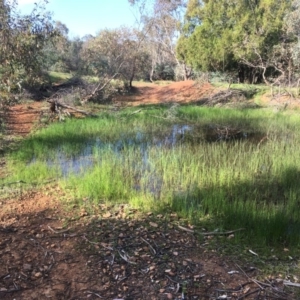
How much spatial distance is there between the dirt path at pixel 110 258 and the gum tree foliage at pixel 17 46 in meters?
3.90

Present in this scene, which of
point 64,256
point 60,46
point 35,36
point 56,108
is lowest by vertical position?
point 64,256

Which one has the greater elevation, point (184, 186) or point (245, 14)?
point (245, 14)

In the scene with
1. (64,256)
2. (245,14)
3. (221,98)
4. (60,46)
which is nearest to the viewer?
(64,256)

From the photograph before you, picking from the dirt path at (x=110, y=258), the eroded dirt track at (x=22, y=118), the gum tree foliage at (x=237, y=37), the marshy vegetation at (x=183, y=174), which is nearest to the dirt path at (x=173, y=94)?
the gum tree foliage at (x=237, y=37)

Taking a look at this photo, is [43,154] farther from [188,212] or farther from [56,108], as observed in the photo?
[56,108]

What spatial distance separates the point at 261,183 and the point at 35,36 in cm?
630

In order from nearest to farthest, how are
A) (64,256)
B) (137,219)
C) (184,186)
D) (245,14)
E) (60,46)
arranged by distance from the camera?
1. (64,256)
2. (137,219)
3. (184,186)
4. (245,14)
5. (60,46)

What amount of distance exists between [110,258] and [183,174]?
264 centimetres

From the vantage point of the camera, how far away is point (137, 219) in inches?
167

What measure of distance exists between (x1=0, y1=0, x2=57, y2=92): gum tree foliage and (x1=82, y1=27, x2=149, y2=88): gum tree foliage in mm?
9911

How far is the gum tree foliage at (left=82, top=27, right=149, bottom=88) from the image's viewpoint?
19.4m

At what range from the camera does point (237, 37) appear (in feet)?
60.2

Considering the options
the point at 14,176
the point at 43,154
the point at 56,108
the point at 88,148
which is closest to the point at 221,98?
the point at 56,108

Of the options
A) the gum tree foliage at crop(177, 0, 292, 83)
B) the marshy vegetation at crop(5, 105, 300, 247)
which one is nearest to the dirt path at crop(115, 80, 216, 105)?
the gum tree foliage at crop(177, 0, 292, 83)
